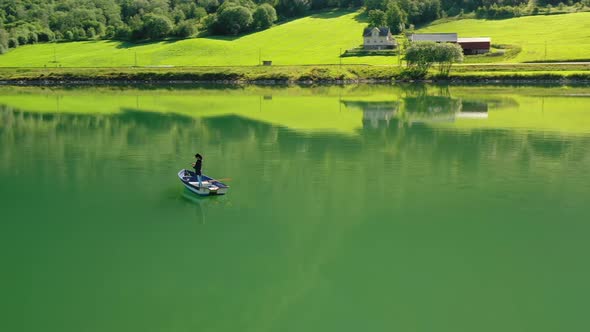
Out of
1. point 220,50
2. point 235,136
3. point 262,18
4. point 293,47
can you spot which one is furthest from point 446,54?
point 262,18

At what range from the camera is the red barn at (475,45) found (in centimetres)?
11025

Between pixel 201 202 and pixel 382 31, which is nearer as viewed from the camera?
pixel 201 202

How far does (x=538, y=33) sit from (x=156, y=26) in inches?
3261

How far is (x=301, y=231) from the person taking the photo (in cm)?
2259

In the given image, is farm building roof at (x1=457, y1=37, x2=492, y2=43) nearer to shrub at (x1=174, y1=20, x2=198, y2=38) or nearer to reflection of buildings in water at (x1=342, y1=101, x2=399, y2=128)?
reflection of buildings in water at (x1=342, y1=101, x2=399, y2=128)

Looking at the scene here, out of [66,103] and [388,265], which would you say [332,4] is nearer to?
[66,103]

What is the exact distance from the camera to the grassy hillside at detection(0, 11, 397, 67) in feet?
376

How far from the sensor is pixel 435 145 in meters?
40.1

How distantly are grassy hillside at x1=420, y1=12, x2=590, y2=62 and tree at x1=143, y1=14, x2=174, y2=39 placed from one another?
195ft

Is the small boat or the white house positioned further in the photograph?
the white house

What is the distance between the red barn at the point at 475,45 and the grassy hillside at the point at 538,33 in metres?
3.59

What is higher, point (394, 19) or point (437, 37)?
point (394, 19)

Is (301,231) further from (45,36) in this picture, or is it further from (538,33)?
(45,36)

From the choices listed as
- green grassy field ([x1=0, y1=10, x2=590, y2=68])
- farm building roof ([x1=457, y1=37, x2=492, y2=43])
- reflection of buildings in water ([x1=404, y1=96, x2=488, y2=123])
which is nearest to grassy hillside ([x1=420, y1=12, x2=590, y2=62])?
green grassy field ([x1=0, y1=10, x2=590, y2=68])
